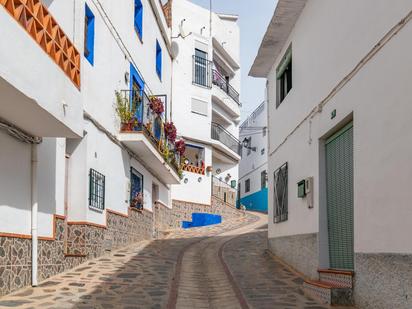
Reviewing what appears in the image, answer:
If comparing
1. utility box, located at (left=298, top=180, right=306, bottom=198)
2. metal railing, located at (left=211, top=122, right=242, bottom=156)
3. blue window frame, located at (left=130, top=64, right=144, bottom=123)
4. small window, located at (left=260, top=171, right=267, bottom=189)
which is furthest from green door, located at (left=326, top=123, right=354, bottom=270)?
small window, located at (left=260, top=171, right=267, bottom=189)

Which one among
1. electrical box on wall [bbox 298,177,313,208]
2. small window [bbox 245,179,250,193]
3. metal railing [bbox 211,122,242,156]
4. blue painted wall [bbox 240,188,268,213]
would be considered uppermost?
metal railing [bbox 211,122,242,156]

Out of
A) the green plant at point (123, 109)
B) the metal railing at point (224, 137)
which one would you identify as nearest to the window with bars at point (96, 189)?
the green plant at point (123, 109)

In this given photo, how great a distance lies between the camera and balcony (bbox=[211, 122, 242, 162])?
95.8 ft

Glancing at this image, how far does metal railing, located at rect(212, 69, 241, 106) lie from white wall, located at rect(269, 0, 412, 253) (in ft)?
61.4

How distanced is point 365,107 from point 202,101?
2085 cm

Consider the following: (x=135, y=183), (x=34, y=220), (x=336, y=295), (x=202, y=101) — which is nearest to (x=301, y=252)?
(x=336, y=295)

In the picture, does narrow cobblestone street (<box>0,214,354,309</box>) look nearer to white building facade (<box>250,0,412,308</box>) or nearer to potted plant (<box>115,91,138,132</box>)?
white building facade (<box>250,0,412,308</box>)

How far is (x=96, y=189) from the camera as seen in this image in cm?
1143

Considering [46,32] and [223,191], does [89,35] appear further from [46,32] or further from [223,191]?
[223,191]

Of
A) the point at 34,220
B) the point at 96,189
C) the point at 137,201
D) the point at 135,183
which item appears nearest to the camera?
the point at 34,220

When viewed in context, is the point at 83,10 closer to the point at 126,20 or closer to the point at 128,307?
the point at 126,20

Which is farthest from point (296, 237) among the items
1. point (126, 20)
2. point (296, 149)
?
point (126, 20)

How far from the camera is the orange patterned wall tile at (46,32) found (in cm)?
666

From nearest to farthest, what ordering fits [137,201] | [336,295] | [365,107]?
[365,107], [336,295], [137,201]
